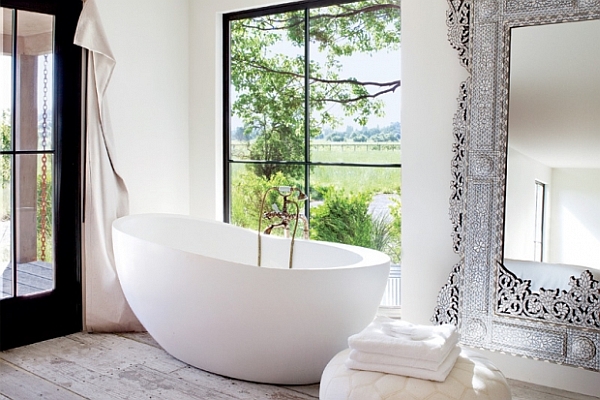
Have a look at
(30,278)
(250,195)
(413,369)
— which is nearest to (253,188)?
(250,195)

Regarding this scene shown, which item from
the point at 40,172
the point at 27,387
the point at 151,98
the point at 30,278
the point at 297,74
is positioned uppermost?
the point at 297,74

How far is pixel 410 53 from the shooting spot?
340 centimetres

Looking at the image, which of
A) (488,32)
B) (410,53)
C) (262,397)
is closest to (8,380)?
(262,397)

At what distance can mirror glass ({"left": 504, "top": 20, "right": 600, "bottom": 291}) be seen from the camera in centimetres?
282

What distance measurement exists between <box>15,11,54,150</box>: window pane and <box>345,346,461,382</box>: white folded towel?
2.24 meters

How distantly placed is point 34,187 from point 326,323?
1.85 metres

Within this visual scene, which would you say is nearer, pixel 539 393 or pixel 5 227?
pixel 539 393

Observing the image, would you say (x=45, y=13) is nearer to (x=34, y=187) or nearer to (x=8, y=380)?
(x=34, y=187)

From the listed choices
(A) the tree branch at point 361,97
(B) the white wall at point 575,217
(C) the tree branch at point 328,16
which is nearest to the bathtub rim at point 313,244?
(B) the white wall at point 575,217

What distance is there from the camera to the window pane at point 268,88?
4.08m

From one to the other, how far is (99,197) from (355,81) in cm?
163

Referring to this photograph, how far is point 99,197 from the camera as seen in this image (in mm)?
3797

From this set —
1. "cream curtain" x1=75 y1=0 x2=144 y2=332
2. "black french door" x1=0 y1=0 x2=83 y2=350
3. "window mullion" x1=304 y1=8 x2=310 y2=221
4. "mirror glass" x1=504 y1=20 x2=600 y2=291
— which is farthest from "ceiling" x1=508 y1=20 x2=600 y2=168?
"black french door" x1=0 y1=0 x2=83 y2=350

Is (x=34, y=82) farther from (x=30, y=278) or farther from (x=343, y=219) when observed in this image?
(x=343, y=219)
